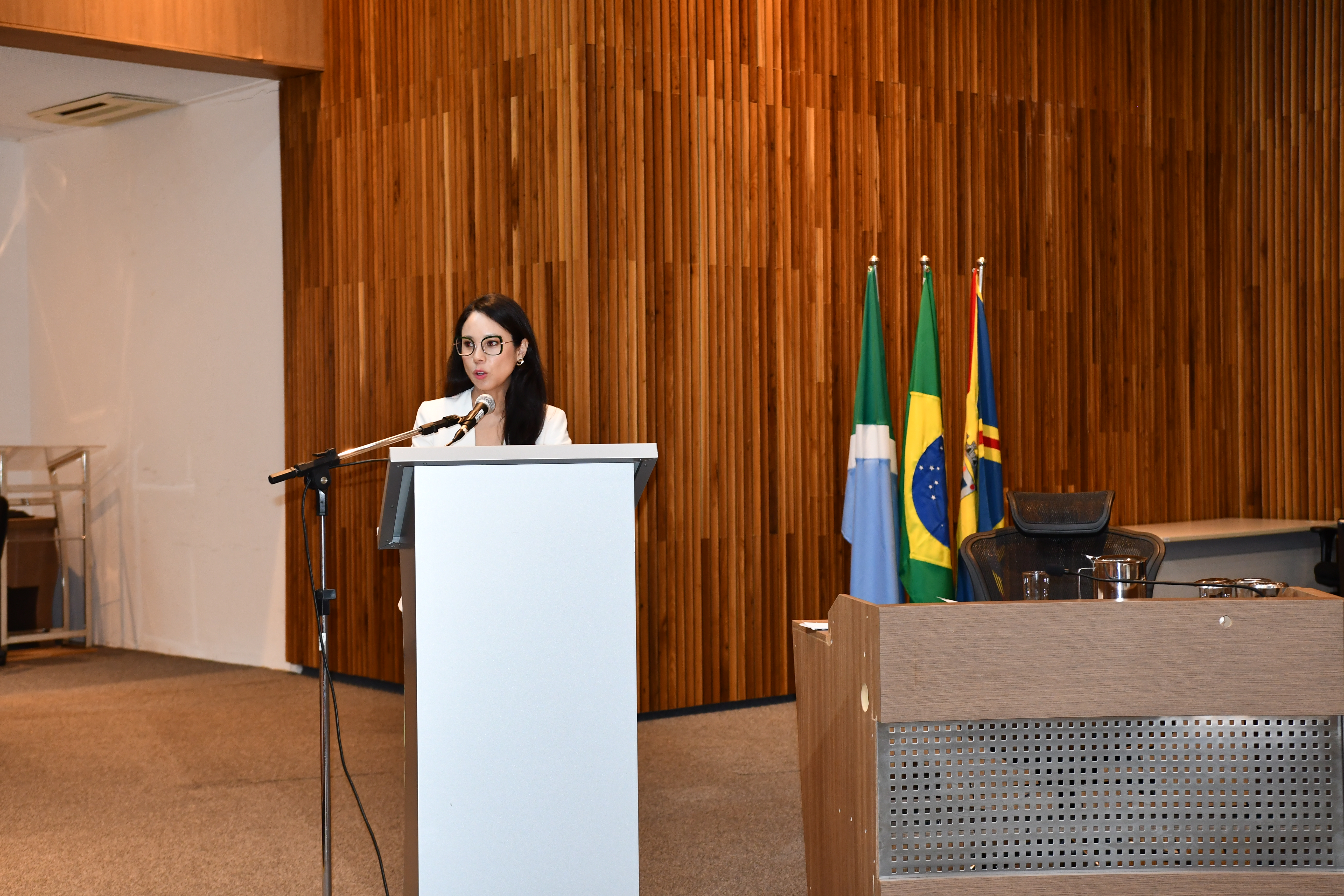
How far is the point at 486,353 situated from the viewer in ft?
12.2

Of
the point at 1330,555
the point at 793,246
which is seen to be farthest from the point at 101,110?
the point at 1330,555

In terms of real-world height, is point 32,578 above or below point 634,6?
below

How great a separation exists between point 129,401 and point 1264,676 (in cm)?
759

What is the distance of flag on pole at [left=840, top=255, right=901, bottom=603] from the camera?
19.8 ft

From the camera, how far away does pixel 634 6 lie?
605 cm

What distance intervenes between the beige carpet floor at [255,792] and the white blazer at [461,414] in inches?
54.0

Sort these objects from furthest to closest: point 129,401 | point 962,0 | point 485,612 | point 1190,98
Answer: point 129,401 → point 1190,98 → point 962,0 → point 485,612

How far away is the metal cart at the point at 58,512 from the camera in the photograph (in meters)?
7.94

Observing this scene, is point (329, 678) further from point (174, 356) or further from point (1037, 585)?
point (174, 356)

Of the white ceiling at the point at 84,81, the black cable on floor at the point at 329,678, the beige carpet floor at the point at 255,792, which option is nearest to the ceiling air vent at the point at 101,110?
the white ceiling at the point at 84,81

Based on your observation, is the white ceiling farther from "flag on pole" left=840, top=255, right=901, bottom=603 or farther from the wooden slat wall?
"flag on pole" left=840, top=255, right=901, bottom=603

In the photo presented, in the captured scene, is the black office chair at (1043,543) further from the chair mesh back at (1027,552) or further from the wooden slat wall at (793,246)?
the wooden slat wall at (793,246)

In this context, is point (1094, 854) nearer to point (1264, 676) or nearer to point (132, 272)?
point (1264, 676)

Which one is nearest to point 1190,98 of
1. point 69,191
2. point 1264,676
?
point 1264,676
